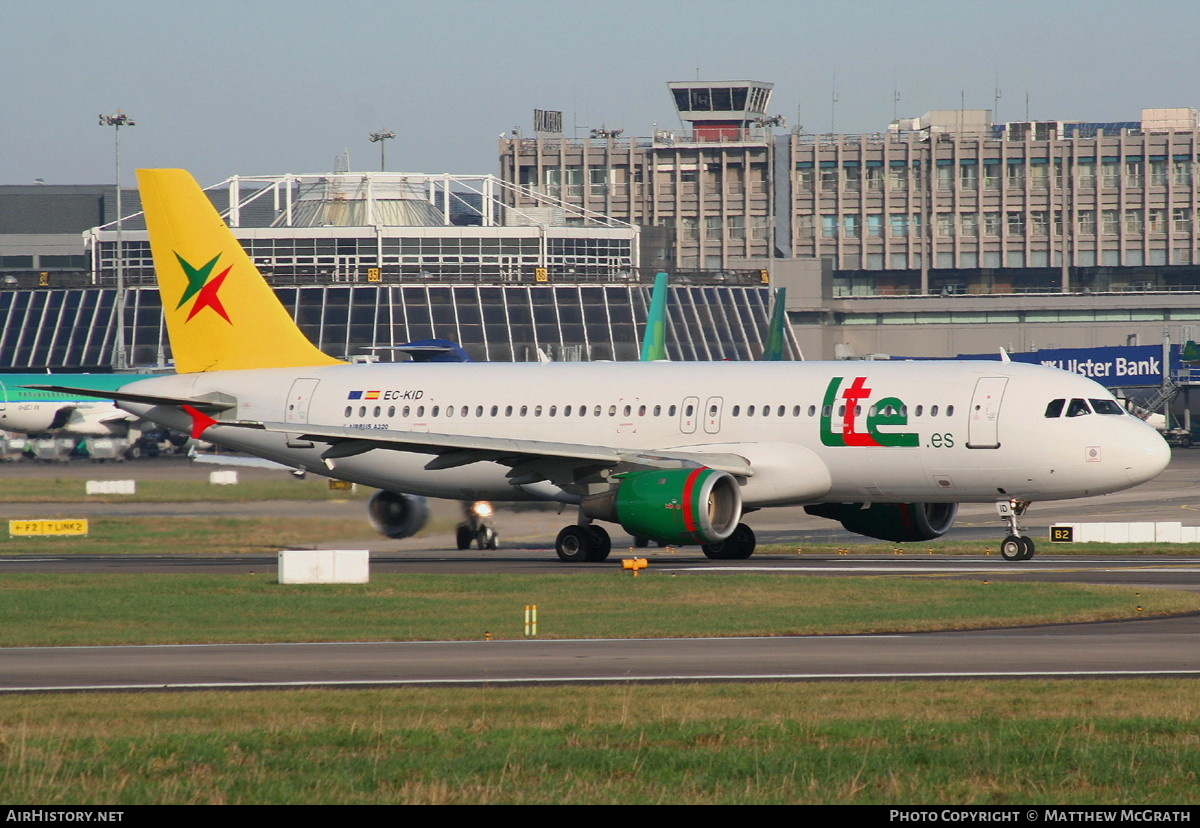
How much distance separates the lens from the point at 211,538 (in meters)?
47.3

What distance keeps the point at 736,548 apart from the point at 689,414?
3.52m

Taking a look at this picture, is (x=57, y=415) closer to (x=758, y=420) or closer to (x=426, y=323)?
(x=426, y=323)

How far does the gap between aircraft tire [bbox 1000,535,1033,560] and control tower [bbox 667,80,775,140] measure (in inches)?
6260

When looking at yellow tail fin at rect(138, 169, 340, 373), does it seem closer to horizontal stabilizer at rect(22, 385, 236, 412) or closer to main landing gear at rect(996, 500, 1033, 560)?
horizontal stabilizer at rect(22, 385, 236, 412)

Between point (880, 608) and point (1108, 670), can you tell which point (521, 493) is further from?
point (1108, 670)

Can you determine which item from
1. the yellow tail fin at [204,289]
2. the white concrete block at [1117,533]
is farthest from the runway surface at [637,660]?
the yellow tail fin at [204,289]

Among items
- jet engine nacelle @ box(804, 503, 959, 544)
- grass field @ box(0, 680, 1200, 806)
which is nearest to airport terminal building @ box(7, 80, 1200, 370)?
jet engine nacelle @ box(804, 503, 959, 544)

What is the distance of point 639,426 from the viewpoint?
40938 millimetres

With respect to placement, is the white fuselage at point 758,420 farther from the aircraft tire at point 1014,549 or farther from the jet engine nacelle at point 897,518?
the jet engine nacelle at point 897,518

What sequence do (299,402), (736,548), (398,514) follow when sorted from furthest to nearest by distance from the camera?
(299,402) < (398,514) < (736,548)

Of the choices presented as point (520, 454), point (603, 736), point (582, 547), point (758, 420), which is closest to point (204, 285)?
point (520, 454)

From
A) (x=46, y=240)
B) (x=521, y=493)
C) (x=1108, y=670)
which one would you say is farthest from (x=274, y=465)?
(x=46, y=240)

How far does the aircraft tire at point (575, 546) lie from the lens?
39.6m

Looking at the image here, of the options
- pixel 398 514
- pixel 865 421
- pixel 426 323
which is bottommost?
pixel 398 514
